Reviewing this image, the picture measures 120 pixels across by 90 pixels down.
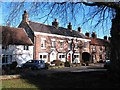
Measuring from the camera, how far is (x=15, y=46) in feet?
167

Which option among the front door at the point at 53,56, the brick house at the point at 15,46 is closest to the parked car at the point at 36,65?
the brick house at the point at 15,46

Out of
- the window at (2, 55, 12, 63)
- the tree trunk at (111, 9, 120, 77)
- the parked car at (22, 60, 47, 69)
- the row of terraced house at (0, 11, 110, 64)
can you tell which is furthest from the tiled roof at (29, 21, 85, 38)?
the tree trunk at (111, 9, 120, 77)

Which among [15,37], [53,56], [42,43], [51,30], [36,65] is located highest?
[51,30]

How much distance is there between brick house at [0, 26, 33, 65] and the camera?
4725 centimetres

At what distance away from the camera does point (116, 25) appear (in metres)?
21.0

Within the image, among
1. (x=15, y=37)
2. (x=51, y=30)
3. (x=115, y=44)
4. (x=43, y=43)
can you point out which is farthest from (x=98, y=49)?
(x=115, y=44)

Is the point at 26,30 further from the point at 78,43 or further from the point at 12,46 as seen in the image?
the point at 78,43

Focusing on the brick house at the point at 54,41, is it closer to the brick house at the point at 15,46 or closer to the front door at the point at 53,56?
the front door at the point at 53,56

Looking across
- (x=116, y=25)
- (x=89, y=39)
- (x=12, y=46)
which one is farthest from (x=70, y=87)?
(x=89, y=39)

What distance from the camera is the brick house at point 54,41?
55.4 m

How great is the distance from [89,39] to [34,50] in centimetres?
2532

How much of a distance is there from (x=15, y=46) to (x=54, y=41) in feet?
42.0

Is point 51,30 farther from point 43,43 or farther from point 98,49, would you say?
point 98,49

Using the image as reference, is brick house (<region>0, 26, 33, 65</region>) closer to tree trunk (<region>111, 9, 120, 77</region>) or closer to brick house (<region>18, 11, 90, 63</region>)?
brick house (<region>18, 11, 90, 63</region>)
